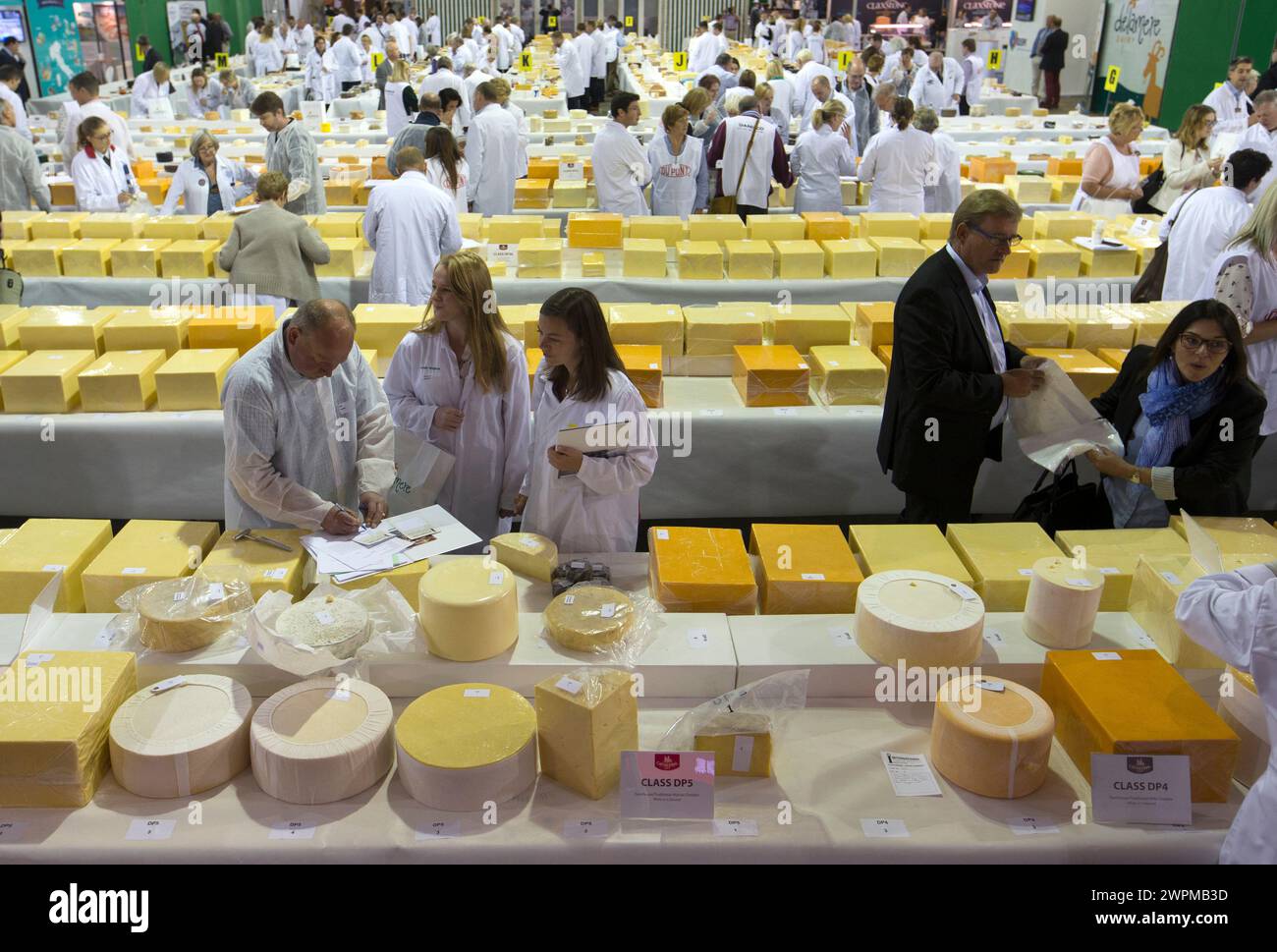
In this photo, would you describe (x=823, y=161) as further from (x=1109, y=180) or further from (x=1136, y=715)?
(x=1136, y=715)

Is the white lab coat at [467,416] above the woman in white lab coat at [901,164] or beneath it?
beneath

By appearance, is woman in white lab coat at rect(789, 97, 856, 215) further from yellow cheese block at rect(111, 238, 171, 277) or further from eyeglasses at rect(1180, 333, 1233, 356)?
eyeglasses at rect(1180, 333, 1233, 356)

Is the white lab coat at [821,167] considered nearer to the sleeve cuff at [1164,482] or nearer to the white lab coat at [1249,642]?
the sleeve cuff at [1164,482]

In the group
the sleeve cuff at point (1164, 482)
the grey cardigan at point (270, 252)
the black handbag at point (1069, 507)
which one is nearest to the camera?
the sleeve cuff at point (1164, 482)

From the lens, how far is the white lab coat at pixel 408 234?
5047mm

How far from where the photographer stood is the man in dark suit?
3.06 metres

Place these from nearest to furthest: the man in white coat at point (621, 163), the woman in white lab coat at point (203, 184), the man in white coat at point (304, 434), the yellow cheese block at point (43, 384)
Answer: the man in white coat at point (304, 434) → the yellow cheese block at point (43, 384) → the woman in white lab coat at point (203, 184) → the man in white coat at point (621, 163)

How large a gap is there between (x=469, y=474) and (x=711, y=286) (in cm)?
248

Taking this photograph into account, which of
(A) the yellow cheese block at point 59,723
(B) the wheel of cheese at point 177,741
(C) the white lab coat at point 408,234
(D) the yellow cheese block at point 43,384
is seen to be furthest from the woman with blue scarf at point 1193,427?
(D) the yellow cheese block at point 43,384

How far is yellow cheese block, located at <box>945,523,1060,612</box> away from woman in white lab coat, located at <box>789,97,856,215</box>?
5237 millimetres

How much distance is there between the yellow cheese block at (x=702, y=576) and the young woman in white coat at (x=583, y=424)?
0.34 meters

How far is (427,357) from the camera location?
315 centimetres

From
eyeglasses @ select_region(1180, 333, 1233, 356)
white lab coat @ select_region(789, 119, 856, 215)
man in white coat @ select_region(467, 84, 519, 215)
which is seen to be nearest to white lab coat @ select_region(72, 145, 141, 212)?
man in white coat @ select_region(467, 84, 519, 215)
